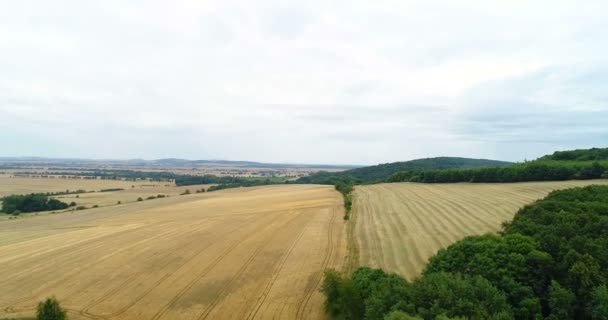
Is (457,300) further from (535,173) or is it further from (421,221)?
(535,173)

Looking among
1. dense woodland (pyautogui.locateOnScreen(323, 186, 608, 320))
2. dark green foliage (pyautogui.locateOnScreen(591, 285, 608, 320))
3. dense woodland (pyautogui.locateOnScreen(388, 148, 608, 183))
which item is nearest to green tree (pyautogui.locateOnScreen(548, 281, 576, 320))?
dense woodland (pyautogui.locateOnScreen(323, 186, 608, 320))

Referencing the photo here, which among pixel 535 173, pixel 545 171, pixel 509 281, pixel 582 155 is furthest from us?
pixel 582 155

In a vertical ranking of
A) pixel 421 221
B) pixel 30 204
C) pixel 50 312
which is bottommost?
pixel 30 204

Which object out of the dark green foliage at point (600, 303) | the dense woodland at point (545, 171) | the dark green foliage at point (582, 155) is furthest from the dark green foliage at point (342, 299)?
the dark green foliage at point (582, 155)

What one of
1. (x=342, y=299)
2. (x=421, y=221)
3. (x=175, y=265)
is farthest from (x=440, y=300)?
(x=421, y=221)

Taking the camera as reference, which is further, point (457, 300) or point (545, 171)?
point (545, 171)

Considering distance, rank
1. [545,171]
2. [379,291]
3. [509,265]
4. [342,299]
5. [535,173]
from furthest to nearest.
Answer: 1. [535,173]
2. [545,171]
3. [342,299]
4. [509,265]
5. [379,291]

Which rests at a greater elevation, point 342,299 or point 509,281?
point 509,281
